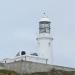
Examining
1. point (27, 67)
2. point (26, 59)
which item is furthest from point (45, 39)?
point (27, 67)

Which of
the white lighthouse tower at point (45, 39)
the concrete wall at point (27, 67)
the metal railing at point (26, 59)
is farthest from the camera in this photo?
the white lighthouse tower at point (45, 39)

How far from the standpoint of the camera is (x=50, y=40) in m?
58.6

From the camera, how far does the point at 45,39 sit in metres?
58.3

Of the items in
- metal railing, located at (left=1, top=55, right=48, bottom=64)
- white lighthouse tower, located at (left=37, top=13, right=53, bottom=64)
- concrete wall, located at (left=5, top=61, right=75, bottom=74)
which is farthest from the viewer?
white lighthouse tower, located at (left=37, top=13, right=53, bottom=64)

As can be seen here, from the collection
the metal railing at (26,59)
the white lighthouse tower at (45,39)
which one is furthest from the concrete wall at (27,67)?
the white lighthouse tower at (45,39)

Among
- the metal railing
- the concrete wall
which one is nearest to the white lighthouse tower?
the metal railing

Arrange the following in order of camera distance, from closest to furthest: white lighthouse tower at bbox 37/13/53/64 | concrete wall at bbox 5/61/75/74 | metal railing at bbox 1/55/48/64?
concrete wall at bbox 5/61/75/74 → metal railing at bbox 1/55/48/64 → white lighthouse tower at bbox 37/13/53/64

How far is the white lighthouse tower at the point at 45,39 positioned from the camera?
5722cm

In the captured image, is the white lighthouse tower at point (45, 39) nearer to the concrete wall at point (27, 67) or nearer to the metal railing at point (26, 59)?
the metal railing at point (26, 59)

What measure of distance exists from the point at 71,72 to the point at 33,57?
257 inches

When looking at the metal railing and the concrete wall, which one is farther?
the metal railing

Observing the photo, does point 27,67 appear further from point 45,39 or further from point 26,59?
point 45,39

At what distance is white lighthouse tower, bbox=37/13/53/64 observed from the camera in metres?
57.2

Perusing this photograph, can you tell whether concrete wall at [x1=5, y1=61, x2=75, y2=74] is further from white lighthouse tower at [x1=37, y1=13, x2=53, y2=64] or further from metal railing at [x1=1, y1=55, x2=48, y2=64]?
white lighthouse tower at [x1=37, y1=13, x2=53, y2=64]
